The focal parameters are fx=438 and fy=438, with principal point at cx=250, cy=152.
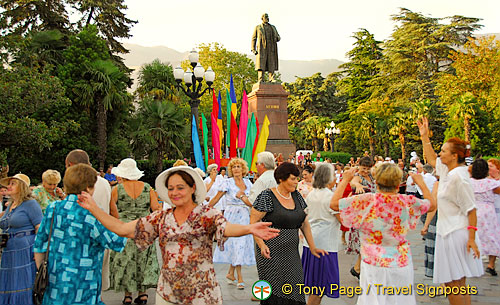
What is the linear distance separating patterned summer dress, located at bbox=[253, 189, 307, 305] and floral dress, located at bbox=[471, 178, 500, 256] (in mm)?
4042

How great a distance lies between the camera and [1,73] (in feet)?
45.6

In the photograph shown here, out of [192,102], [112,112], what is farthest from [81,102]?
[192,102]

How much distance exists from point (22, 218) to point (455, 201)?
443 centimetres

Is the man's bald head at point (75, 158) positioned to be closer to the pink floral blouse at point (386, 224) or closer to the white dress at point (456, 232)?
the pink floral blouse at point (386, 224)

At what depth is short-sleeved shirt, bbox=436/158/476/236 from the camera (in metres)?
4.43

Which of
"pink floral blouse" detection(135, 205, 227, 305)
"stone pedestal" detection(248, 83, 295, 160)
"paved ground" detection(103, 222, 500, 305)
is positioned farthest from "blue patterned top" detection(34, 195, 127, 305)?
"stone pedestal" detection(248, 83, 295, 160)

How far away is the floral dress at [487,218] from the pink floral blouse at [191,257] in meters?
5.36

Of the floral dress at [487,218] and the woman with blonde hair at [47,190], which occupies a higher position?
the woman with blonde hair at [47,190]

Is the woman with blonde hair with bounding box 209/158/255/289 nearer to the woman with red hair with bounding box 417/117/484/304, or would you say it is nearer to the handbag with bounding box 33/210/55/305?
the woman with red hair with bounding box 417/117/484/304

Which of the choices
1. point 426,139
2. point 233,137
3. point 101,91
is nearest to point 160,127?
point 101,91

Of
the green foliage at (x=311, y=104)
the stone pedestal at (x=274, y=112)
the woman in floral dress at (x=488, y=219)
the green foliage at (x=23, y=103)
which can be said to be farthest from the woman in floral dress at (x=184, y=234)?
the green foliage at (x=311, y=104)

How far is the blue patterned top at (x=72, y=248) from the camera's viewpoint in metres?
3.27

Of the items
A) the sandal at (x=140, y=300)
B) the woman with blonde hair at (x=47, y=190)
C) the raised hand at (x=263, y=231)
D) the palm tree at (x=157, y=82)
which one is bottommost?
the sandal at (x=140, y=300)

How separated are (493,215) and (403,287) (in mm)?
4179
